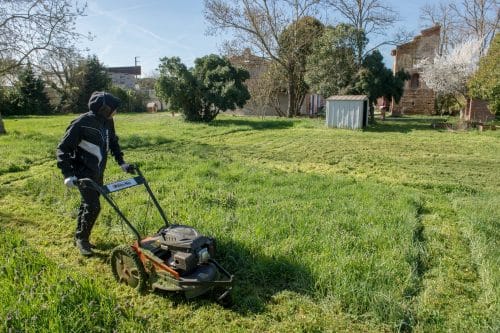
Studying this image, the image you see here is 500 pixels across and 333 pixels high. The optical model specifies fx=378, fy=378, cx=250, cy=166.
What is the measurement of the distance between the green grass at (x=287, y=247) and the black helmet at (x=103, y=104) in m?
1.42

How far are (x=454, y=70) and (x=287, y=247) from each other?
984 inches

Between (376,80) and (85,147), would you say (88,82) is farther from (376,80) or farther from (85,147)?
(85,147)

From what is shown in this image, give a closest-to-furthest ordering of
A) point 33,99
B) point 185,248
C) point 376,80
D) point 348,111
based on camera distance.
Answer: point 185,248, point 348,111, point 376,80, point 33,99

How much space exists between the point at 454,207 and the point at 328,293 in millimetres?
3426

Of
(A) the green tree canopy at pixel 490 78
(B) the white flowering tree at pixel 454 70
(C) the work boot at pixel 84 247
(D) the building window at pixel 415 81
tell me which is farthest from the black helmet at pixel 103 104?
(D) the building window at pixel 415 81

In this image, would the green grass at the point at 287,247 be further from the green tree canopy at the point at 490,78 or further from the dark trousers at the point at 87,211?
the green tree canopy at the point at 490,78

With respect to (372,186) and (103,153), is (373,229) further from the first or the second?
(103,153)

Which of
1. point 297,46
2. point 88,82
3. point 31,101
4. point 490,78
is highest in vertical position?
point 297,46

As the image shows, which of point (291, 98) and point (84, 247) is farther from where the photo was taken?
point (291, 98)

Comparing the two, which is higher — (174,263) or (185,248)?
(185,248)

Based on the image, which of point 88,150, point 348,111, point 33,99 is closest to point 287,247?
point 88,150

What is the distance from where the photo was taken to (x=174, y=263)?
3049 mm

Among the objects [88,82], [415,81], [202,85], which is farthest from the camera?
[88,82]

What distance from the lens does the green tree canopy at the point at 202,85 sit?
62.8 feet
